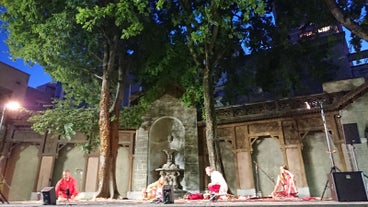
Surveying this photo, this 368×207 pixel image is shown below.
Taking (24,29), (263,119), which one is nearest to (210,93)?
(263,119)

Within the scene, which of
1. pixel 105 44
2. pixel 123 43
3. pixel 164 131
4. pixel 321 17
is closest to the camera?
pixel 321 17

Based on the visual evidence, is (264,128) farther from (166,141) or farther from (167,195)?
(167,195)

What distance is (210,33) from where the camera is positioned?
9.96 metres

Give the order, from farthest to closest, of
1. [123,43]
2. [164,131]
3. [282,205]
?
[164,131] < [123,43] < [282,205]

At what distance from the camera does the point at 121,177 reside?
13.4 meters

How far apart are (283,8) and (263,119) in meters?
5.26

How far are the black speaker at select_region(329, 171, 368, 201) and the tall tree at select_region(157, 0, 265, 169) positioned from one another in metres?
4.37

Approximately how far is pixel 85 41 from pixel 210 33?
5.20 meters

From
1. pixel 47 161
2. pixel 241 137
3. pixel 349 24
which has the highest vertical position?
pixel 349 24

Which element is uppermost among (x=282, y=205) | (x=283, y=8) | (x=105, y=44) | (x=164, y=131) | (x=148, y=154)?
(x=283, y=8)

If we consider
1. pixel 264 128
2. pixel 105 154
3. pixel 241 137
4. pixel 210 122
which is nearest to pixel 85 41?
pixel 105 154

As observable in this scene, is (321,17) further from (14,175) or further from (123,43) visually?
(14,175)

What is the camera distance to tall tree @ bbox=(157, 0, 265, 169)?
30.8 ft

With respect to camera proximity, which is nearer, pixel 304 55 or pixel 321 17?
pixel 321 17
